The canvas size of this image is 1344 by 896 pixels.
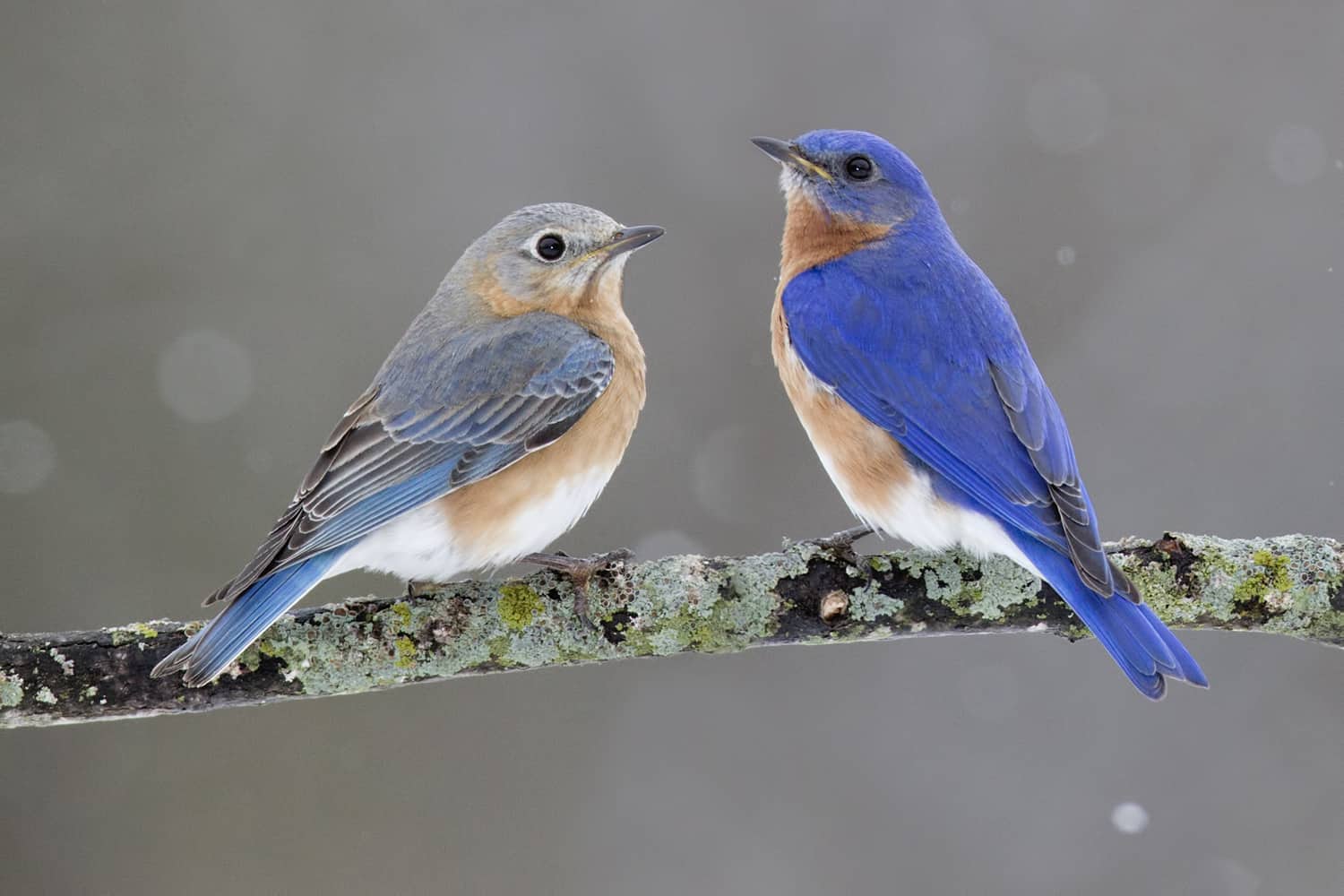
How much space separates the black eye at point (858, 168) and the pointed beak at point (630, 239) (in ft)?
2.92

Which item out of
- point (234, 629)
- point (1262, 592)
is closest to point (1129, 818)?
point (1262, 592)

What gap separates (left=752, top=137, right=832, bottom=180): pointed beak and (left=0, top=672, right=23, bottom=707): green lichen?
3.16m

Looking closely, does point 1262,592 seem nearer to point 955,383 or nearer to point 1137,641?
point 1137,641

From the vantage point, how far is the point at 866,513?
441cm

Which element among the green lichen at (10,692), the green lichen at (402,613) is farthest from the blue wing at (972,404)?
the green lichen at (10,692)

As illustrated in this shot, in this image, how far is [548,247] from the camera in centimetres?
479

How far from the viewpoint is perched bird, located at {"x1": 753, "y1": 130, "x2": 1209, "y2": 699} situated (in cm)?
387

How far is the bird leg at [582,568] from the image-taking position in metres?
3.95

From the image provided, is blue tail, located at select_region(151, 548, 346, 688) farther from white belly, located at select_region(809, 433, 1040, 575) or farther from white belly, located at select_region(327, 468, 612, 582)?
white belly, located at select_region(809, 433, 1040, 575)

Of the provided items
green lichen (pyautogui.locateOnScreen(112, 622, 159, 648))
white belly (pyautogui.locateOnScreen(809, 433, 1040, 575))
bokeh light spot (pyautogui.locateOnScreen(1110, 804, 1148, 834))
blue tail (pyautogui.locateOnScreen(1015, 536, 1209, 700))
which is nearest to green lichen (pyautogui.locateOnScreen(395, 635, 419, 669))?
green lichen (pyautogui.locateOnScreen(112, 622, 159, 648))

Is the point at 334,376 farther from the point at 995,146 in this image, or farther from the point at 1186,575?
the point at 1186,575

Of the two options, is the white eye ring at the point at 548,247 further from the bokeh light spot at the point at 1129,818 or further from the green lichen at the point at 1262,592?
A: the bokeh light spot at the point at 1129,818

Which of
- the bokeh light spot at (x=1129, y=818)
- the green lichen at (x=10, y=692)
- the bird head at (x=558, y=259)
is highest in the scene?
the bird head at (x=558, y=259)

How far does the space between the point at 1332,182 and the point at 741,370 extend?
A: 3868mm
